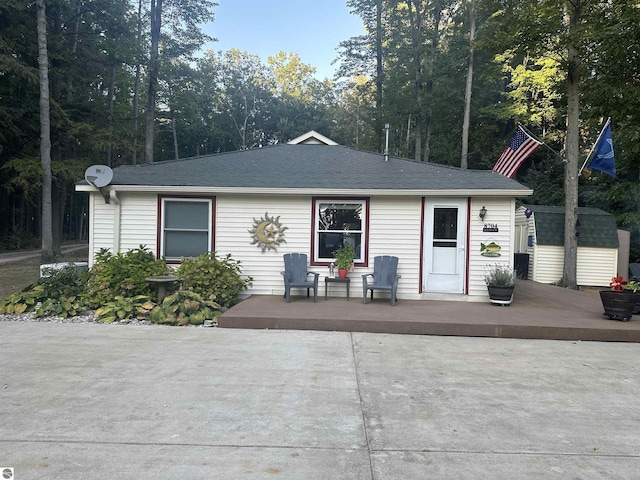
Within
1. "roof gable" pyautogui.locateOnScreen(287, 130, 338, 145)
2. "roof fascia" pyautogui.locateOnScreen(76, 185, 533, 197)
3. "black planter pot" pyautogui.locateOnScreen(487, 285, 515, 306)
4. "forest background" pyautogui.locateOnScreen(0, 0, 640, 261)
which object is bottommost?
"black planter pot" pyautogui.locateOnScreen(487, 285, 515, 306)

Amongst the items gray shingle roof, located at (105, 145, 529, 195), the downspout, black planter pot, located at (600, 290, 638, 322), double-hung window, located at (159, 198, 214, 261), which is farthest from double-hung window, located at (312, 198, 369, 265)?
black planter pot, located at (600, 290, 638, 322)

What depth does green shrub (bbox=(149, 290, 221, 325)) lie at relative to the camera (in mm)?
6719

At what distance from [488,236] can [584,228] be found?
659 cm

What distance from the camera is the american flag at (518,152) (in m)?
10.4

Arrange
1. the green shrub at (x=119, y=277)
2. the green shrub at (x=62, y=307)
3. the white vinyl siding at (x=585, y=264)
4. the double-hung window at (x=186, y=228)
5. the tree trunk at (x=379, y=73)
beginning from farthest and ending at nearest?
the tree trunk at (x=379, y=73), the white vinyl siding at (x=585, y=264), the double-hung window at (x=186, y=228), the green shrub at (x=119, y=277), the green shrub at (x=62, y=307)

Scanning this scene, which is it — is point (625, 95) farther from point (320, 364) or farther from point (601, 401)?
point (320, 364)

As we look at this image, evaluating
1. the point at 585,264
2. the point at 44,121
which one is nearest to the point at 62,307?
the point at 44,121

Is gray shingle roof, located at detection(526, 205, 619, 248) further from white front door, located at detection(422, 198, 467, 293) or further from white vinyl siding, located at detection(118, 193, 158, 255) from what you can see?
white vinyl siding, located at detection(118, 193, 158, 255)

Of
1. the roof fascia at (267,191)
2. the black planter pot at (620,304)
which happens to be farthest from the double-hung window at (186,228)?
the black planter pot at (620,304)

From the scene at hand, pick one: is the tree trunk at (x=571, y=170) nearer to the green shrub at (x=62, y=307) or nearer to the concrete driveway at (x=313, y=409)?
the concrete driveway at (x=313, y=409)

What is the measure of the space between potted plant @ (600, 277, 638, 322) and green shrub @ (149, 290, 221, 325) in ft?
21.2

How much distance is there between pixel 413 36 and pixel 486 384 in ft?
70.7

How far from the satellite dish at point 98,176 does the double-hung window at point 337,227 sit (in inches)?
160

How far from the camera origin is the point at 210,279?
754 cm
